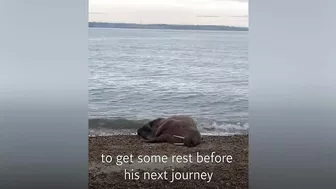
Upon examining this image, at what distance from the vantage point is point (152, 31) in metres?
2.24

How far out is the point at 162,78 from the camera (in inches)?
87.0

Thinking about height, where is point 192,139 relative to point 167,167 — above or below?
above

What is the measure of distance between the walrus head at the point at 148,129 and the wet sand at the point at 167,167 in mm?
29

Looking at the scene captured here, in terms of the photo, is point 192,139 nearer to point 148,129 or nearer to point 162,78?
point 148,129

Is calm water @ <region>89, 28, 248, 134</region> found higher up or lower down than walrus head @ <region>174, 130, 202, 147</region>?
higher up

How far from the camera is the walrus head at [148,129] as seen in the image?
7.27 feet

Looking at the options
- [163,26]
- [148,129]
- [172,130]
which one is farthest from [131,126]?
[163,26]

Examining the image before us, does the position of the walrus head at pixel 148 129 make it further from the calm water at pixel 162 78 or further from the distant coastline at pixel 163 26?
the distant coastline at pixel 163 26

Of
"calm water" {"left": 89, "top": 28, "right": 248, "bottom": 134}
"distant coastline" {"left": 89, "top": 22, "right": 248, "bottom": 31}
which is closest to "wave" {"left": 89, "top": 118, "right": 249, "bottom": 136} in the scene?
"calm water" {"left": 89, "top": 28, "right": 248, "bottom": 134}

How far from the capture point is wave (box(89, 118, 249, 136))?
87.5 inches

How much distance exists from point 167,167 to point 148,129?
0.63 feet

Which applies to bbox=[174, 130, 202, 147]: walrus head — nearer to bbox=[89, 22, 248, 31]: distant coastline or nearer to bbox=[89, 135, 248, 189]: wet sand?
bbox=[89, 135, 248, 189]: wet sand
